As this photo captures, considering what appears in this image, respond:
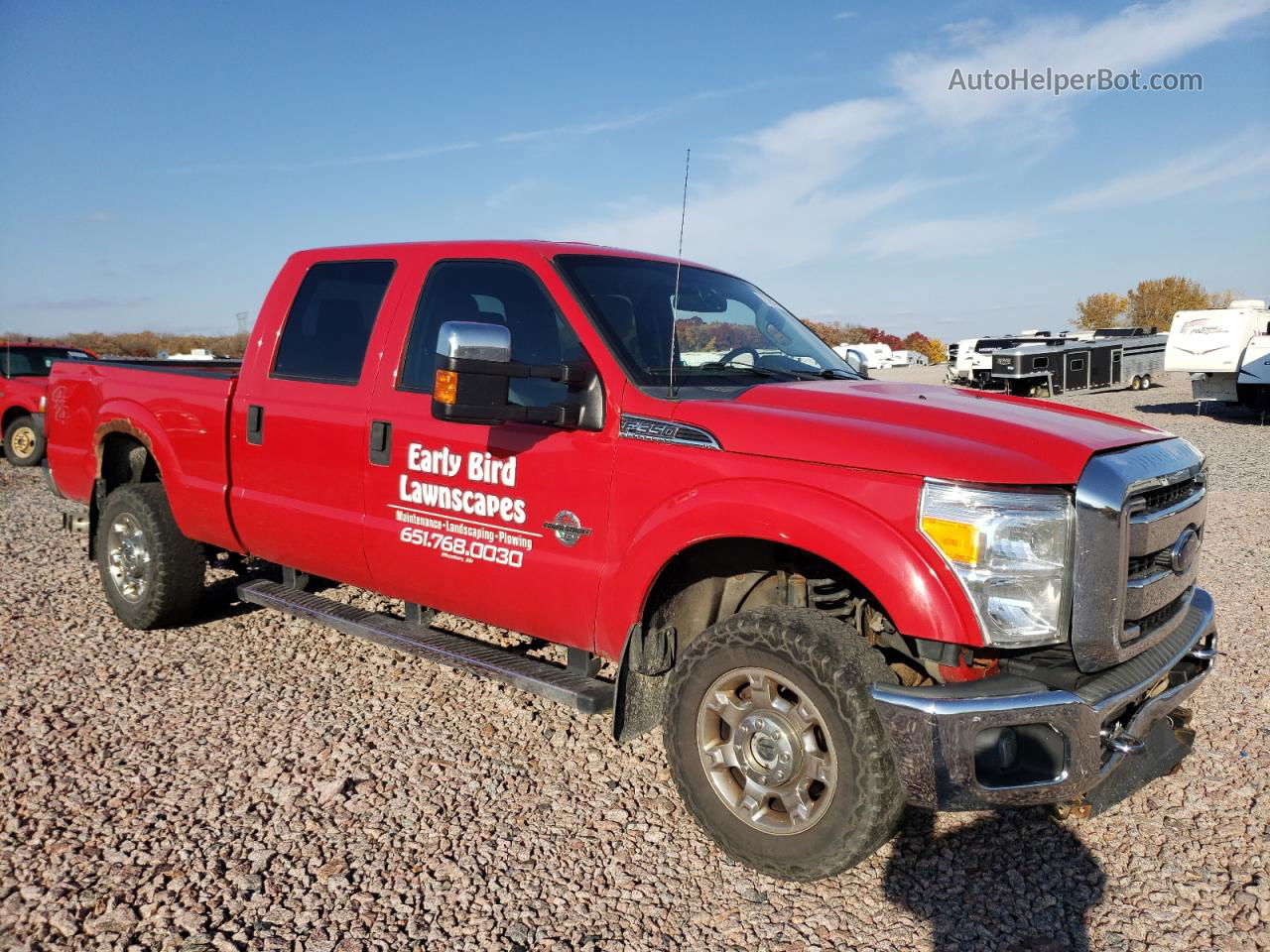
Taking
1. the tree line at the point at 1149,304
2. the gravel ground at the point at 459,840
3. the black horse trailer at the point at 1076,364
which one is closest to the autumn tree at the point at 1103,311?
the tree line at the point at 1149,304

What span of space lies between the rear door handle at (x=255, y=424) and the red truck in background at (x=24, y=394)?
31.8 feet

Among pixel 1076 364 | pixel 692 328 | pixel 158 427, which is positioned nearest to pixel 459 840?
pixel 692 328

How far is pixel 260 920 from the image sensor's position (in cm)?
274

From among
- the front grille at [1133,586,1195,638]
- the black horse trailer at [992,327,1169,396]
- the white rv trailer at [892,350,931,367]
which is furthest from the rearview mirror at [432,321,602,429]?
the white rv trailer at [892,350,931,367]

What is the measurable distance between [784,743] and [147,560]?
154 inches

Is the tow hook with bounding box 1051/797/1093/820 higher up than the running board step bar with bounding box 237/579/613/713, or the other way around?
the running board step bar with bounding box 237/579/613/713

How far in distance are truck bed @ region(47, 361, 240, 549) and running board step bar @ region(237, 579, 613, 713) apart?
46cm

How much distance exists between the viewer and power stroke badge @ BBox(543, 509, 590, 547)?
133 inches

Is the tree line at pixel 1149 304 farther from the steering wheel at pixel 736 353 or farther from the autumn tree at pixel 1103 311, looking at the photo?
the steering wheel at pixel 736 353

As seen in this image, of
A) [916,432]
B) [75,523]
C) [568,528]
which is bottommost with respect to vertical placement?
[75,523]

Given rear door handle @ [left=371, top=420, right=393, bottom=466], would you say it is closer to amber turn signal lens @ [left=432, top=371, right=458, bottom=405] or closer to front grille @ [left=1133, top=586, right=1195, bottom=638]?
amber turn signal lens @ [left=432, top=371, right=458, bottom=405]

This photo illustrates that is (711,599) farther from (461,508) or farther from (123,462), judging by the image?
(123,462)

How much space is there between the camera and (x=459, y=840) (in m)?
3.21

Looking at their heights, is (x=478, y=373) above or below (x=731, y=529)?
above
